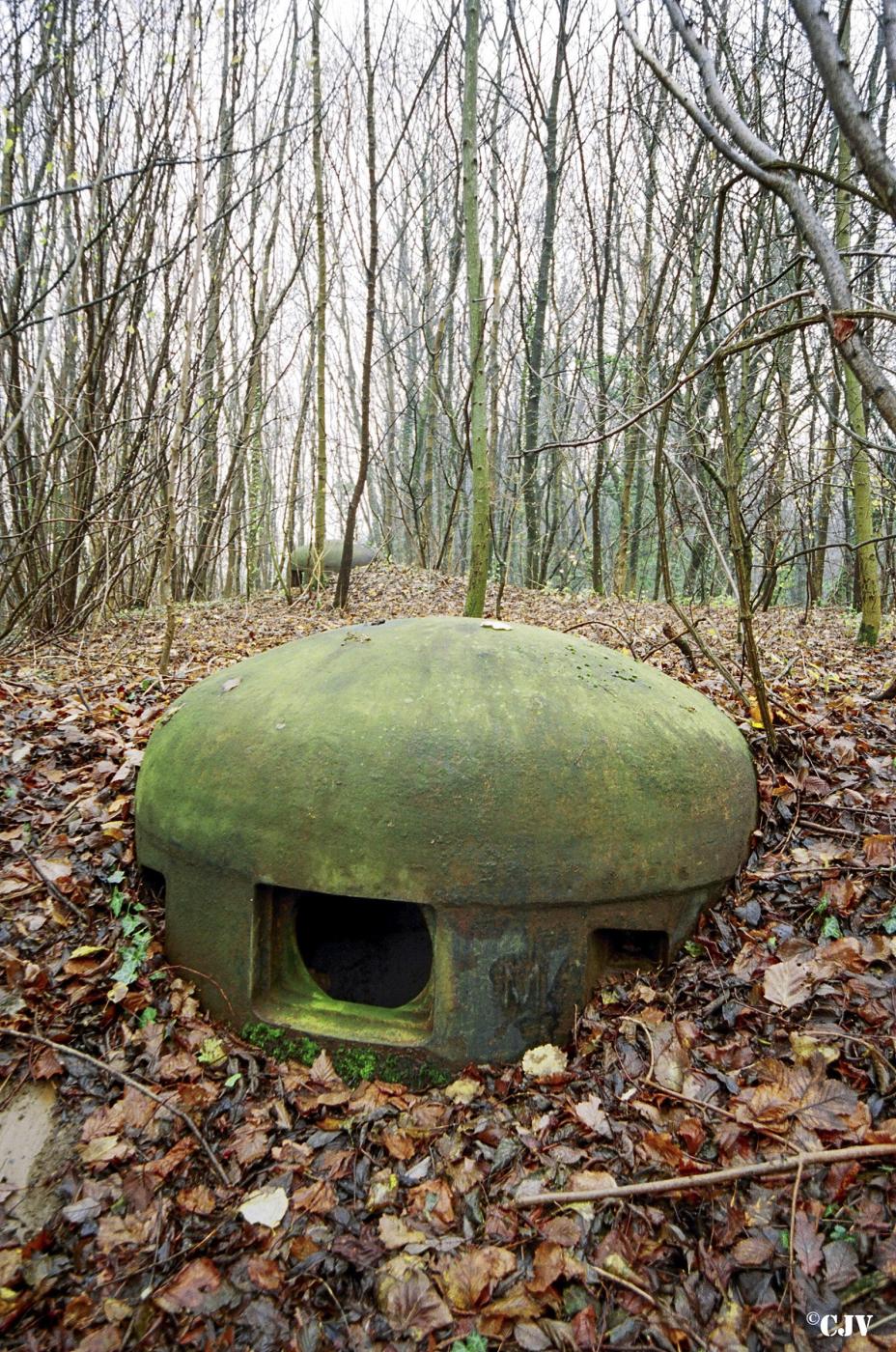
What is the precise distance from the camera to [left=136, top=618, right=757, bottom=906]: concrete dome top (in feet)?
8.01

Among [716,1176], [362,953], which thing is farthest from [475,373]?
[716,1176]

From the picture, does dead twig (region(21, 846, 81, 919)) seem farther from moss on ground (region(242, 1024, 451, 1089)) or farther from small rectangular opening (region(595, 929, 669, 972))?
small rectangular opening (region(595, 929, 669, 972))

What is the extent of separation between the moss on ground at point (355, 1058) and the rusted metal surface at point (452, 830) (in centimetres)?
4

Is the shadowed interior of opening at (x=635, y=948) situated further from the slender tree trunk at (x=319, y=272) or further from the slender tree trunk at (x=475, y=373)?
the slender tree trunk at (x=319, y=272)

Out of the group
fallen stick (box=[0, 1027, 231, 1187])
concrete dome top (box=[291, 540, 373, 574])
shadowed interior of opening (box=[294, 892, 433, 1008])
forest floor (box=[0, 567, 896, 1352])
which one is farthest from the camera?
concrete dome top (box=[291, 540, 373, 574])

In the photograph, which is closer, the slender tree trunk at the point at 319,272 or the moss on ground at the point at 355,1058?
the moss on ground at the point at 355,1058

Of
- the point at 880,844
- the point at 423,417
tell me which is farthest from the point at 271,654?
the point at 423,417

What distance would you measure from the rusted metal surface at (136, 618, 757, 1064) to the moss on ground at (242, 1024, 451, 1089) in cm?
4

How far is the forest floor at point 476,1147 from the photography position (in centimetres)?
184

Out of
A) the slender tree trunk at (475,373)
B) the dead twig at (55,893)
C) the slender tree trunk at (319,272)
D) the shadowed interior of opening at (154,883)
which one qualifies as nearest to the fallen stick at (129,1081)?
the dead twig at (55,893)

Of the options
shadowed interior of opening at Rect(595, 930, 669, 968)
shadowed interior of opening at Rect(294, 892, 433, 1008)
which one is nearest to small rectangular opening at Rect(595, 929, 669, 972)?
shadowed interior of opening at Rect(595, 930, 669, 968)

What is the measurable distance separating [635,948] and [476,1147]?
0.87 metres

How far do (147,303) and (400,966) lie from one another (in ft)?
22.2

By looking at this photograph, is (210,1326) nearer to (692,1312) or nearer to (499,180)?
(692,1312)
